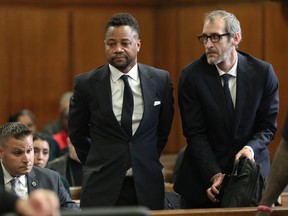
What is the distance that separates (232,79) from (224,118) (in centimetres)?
25

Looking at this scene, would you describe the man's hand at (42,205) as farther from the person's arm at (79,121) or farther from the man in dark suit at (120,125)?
the person's arm at (79,121)

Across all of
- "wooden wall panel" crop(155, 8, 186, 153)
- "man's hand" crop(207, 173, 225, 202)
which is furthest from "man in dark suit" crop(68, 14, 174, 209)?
"wooden wall panel" crop(155, 8, 186, 153)

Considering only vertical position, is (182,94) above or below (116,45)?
below

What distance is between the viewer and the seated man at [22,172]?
545 centimetres

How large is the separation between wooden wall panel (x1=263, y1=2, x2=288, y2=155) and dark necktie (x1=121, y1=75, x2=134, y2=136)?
411cm

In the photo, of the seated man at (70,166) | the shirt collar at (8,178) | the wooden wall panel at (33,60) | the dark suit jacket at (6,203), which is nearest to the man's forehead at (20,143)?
the shirt collar at (8,178)

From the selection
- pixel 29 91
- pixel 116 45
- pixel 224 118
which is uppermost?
pixel 116 45

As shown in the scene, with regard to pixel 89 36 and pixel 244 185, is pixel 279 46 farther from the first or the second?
pixel 244 185

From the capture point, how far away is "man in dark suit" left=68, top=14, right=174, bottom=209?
5199 millimetres

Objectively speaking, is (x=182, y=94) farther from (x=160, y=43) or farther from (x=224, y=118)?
(x=160, y=43)

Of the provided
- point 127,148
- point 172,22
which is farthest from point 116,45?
point 172,22

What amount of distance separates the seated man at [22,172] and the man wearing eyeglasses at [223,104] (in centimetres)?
84

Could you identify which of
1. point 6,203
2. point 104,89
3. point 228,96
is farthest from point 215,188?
point 6,203

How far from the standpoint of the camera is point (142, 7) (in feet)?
32.9
